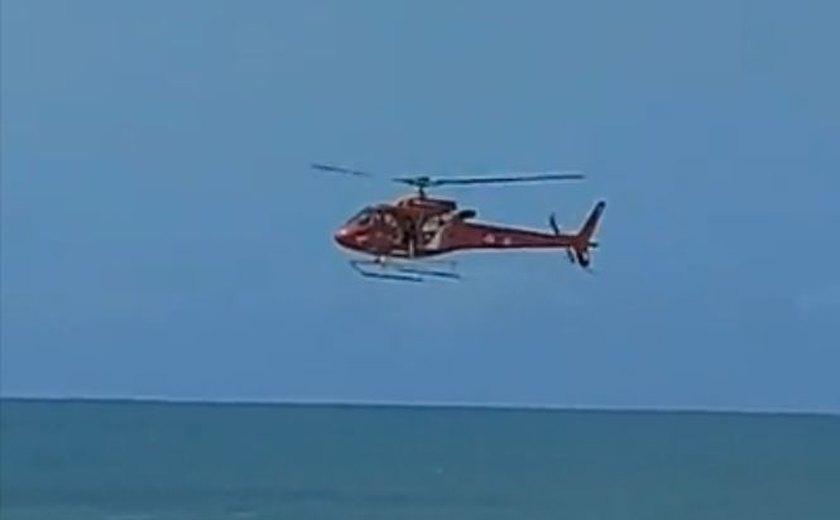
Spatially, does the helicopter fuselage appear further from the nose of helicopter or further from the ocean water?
the ocean water

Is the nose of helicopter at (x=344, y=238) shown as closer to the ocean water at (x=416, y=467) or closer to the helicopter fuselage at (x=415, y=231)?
the helicopter fuselage at (x=415, y=231)

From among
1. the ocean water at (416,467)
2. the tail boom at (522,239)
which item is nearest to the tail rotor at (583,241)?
the tail boom at (522,239)

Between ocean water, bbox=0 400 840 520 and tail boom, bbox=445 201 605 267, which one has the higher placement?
ocean water, bbox=0 400 840 520

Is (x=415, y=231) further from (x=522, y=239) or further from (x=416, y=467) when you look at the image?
(x=416, y=467)

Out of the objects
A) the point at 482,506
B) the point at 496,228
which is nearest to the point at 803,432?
the point at 482,506

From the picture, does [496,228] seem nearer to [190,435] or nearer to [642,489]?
[642,489]

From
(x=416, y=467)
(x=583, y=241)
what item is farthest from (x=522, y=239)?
(x=416, y=467)

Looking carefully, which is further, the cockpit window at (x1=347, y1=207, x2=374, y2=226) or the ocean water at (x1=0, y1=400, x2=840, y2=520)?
the ocean water at (x1=0, y1=400, x2=840, y2=520)

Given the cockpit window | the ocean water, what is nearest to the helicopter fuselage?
the cockpit window
